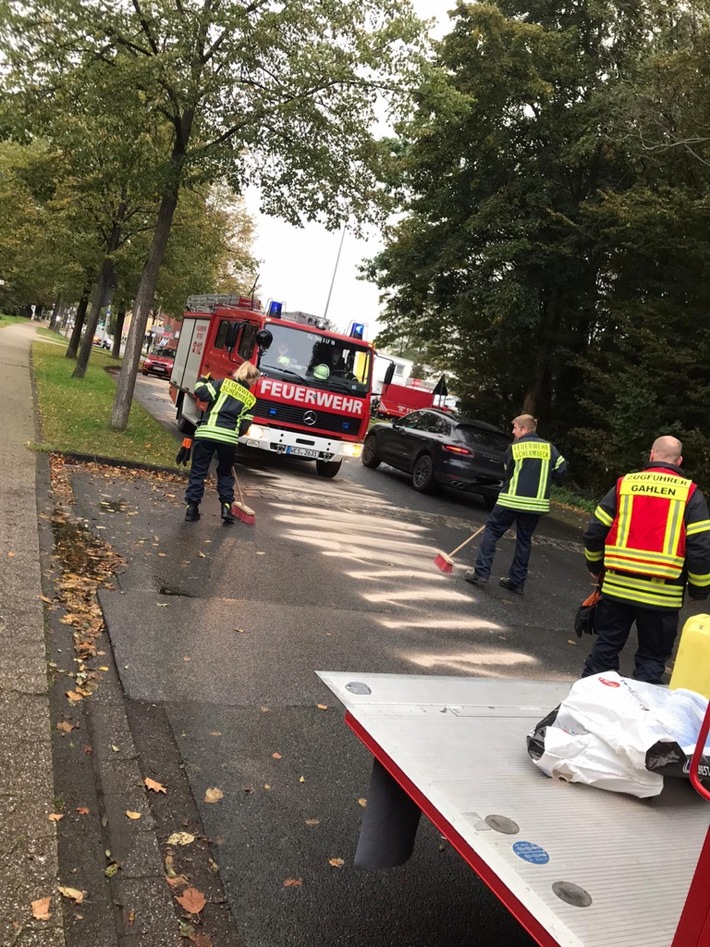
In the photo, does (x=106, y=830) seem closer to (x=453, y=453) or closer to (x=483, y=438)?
(x=453, y=453)

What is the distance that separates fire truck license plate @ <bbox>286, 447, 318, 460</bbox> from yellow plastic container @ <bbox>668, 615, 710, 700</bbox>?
10462 millimetres

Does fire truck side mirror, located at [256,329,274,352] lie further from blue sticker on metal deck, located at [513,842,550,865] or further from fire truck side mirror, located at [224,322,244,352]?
blue sticker on metal deck, located at [513,842,550,865]

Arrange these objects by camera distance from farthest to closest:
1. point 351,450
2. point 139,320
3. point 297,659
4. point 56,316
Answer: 1. point 56,316
2. point 351,450
3. point 139,320
4. point 297,659

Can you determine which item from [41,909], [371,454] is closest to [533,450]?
[41,909]

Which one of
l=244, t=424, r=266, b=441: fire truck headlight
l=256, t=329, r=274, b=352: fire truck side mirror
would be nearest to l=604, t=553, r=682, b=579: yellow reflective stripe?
l=256, t=329, r=274, b=352: fire truck side mirror

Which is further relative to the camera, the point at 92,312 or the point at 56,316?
the point at 56,316

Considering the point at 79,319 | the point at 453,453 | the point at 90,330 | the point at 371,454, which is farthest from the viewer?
the point at 79,319

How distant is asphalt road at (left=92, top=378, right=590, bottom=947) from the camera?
3002mm

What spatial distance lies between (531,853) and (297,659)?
11.3 feet

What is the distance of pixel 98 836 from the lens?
3.09m

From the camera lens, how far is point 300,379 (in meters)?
13.0

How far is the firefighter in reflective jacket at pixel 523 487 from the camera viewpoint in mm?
8320

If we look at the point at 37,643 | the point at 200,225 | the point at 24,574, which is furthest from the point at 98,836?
the point at 200,225

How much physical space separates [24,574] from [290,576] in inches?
97.3
